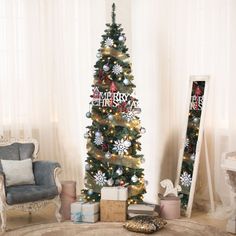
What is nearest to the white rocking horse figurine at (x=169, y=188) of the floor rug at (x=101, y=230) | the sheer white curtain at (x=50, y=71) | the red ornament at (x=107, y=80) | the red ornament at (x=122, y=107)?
the floor rug at (x=101, y=230)

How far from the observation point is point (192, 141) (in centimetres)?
623

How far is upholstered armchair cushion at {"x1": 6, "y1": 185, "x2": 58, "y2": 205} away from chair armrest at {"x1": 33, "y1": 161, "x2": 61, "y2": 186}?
0.39 feet

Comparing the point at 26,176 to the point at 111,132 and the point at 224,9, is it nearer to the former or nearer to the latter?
the point at 111,132

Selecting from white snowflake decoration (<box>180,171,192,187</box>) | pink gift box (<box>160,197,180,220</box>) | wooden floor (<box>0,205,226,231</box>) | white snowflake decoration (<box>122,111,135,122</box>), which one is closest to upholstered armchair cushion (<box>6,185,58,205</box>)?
wooden floor (<box>0,205,226,231</box>)

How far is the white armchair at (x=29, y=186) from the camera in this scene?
5.29 m

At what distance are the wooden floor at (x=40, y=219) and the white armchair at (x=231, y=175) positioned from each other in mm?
177

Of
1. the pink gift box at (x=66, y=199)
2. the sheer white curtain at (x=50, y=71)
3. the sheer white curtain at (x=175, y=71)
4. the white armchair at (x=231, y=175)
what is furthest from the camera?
the sheer white curtain at (x=50, y=71)

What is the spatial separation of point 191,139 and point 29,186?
1957 millimetres

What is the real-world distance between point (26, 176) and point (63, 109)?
1.41 meters

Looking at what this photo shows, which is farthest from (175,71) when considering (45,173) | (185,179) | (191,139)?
(45,173)

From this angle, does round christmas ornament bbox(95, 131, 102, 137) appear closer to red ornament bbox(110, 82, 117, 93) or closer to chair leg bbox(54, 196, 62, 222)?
red ornament bbox(110, 82, 117, 93)

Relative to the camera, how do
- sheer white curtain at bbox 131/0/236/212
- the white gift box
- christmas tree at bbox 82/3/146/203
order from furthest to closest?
sheer white curtain at bbox 131/0/236/212
christmas tree at bbox 82/3/146/203
the white gift box

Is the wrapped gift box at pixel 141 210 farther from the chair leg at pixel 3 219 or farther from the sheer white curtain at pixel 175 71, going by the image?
the chair leg at pixel 3 219

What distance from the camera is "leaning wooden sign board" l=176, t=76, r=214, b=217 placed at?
6062mm
